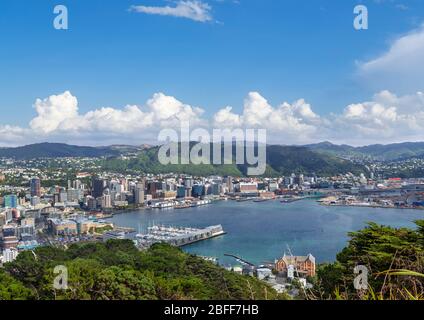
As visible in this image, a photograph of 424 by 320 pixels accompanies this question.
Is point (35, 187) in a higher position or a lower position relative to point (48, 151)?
lower

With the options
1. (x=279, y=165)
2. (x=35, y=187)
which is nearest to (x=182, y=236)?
(x=279, y=165)

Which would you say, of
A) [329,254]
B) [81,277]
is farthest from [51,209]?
[81,277]

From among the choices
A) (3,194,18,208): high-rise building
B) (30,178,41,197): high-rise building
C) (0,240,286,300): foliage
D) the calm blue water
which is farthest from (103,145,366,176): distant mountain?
(0,240,286,300): foliage

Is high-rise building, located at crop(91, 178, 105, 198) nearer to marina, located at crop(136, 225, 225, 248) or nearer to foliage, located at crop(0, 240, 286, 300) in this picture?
marina, located at crop(136, 225, 225, 248)

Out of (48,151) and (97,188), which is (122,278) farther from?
(97,188)

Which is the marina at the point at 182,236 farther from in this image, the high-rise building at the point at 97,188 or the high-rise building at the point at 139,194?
the high-rise building at the point at 97,188
